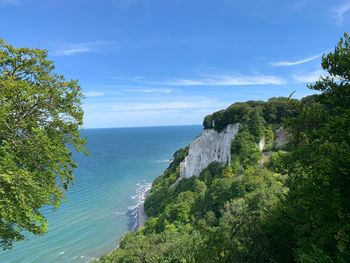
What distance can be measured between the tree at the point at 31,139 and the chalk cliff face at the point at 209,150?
43.8 metres

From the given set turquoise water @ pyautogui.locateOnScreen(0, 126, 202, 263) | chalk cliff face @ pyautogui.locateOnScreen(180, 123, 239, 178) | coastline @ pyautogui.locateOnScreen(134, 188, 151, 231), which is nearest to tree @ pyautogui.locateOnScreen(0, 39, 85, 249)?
turquoise water @ pyautogui.locateOnScreen(0, 126, 202, 263)

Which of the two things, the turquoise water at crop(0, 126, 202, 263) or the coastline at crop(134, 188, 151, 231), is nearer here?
the turquoise water at crop(0, 126, 202, 263)

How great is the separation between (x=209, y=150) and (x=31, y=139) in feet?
171

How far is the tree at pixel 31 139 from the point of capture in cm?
929

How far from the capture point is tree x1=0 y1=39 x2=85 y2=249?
9.29 meters

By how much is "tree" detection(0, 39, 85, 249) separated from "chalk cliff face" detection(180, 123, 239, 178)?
43821 mm

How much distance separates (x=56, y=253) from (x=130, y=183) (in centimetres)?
4773

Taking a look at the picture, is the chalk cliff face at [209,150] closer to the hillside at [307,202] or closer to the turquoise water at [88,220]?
the turquoise water at [88,220]

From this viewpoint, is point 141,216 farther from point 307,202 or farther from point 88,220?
point 307,202

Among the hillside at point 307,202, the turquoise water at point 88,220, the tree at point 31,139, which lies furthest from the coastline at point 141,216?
the tree at point 31,139

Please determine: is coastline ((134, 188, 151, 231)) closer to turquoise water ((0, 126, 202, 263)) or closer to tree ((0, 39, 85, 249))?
turquoise water ((0, 126, 202, 263))

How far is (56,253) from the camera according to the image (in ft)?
161

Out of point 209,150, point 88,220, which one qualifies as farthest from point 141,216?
point 209,150

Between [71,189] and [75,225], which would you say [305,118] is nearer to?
[75,225]
